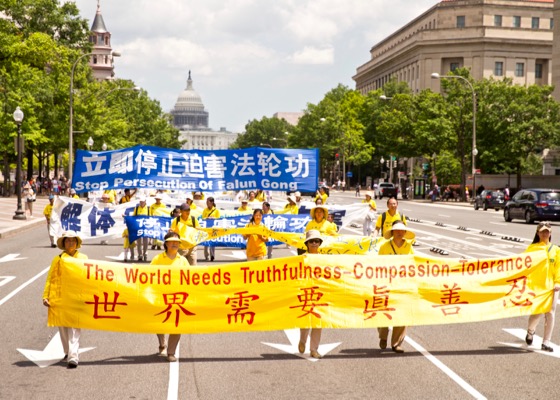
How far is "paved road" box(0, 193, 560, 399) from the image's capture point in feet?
29.6

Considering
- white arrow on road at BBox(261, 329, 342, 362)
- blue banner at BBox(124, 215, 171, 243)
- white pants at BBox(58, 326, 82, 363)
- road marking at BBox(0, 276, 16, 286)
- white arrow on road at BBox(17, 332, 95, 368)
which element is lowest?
road marking at BBox(0, 276, 16, 286)

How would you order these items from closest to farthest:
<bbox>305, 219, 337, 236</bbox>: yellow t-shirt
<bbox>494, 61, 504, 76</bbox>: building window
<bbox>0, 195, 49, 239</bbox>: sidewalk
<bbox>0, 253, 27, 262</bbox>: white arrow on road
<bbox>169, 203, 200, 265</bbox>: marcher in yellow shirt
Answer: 1. <bbox>305, 219, 337, 236</bbox>: yellow t-shirt
2. <bbox>169, 203, 200, 265</bbox>: marcher in yellow shirt
3. <bbox>0, 253, 27, 262</bbox>: white arrow on road
4. <bbox>0, 195, 49, 239</bbox>: sidewalk
5. <bbox>494, 61, 504, 76</bbox>: building window

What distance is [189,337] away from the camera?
12.2m

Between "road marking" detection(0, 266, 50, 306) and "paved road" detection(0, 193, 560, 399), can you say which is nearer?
"paved road" detection(0, 193, 560, 399)

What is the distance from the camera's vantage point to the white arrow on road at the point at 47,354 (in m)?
10.4

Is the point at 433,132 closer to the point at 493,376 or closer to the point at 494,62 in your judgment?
the point at 494,62

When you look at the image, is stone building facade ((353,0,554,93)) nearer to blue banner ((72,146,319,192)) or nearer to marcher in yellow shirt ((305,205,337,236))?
blue banner ((72,146,319,192))

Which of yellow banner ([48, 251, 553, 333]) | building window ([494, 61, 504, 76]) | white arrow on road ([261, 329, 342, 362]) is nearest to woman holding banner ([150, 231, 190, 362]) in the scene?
yellow banner ([48, 251, 553, 333])

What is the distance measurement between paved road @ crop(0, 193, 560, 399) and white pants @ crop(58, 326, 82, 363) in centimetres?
17

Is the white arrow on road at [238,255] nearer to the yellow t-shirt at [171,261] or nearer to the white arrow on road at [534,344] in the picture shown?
the white arrow on road at [534,344]

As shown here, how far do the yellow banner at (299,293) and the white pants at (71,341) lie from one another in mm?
99

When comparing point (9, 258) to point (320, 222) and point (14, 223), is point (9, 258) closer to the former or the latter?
point (320, 222)

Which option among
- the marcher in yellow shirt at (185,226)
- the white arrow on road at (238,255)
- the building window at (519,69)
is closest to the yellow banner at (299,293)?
the marcher in yellow shirt at (185,226)

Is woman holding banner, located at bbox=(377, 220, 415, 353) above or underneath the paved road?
above
